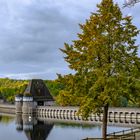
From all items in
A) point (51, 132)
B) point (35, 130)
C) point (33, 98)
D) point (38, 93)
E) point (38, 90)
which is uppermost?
point (38, 90)

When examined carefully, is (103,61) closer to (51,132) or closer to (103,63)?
(103,63)

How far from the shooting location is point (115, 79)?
24.9m

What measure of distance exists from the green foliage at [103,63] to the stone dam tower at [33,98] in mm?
95402

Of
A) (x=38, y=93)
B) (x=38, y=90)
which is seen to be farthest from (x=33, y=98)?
(x=38, y=90)

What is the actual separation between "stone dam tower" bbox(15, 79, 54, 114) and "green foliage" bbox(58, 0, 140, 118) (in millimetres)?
95402

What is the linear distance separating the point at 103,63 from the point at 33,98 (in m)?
99.4

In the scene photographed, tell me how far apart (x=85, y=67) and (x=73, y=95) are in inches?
80.6

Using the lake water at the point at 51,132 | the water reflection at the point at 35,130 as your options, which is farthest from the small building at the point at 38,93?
the lake water at the point at 51,132

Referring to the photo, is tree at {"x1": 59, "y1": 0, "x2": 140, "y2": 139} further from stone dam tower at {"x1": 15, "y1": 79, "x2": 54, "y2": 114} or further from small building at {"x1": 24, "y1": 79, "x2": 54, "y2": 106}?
small building at {"x1": 24, "y1": 79, "x2": 54, "y2": 106}

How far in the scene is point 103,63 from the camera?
26016 mm

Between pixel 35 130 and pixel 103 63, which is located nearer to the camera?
pixel 103 63

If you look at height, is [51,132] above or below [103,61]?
below

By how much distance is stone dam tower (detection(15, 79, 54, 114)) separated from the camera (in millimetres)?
121688

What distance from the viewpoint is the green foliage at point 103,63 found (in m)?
25.0
